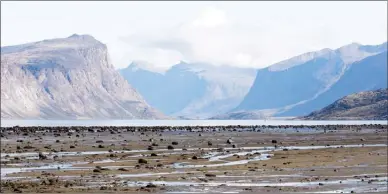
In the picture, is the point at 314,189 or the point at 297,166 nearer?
the point at 314,189

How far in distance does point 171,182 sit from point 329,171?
10.7m

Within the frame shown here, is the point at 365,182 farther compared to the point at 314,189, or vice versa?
the point at 365,182

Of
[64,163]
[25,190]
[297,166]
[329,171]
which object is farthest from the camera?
[64,163]

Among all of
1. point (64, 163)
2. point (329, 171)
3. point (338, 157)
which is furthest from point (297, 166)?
point (64, 163)

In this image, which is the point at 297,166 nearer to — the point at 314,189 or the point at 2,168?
the point at 314,189

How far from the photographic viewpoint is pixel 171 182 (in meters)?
32.4

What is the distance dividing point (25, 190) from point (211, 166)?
16.1 metres

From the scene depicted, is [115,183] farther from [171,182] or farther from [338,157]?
[338,157]

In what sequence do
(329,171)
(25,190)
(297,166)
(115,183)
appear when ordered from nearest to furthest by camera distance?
(25,190) < (115,183) < (329,171) < (297,166)

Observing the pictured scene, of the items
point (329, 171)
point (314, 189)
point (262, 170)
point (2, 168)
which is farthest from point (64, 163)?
point (314, 189)

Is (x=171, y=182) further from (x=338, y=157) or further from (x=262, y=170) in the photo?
(x=338, y=157)

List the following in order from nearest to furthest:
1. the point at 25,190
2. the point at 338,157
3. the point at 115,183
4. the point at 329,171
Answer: the point at 25,190, the point at 115,183, the point at 329,171, the point at 338,157

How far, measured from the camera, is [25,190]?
93.7ft

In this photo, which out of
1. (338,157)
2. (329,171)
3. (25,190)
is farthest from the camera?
(338,157)
